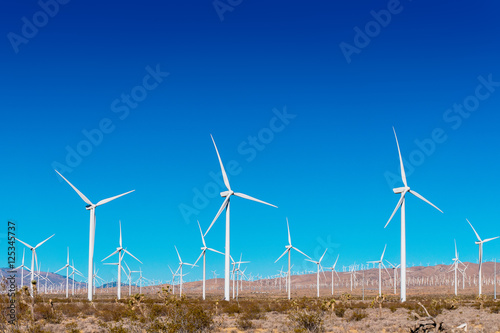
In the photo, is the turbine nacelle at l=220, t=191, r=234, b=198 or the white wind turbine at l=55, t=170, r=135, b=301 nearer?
the white wind turbine at l=55, t=170, r=135, b=301

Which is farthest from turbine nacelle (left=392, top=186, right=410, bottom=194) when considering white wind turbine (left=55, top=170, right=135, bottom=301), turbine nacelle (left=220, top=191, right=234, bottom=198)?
white wind turbine (left=55, top=170, right=135, bottom=301)

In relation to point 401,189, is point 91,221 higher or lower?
lower

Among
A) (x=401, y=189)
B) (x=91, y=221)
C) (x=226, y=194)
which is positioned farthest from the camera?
(x=401, y=189)

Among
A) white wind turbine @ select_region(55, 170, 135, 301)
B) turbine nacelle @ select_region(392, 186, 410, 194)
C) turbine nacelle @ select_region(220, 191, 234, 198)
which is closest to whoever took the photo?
white wind turbine @ select_region(55, 170, 135, 301)

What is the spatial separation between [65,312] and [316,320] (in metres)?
20.5

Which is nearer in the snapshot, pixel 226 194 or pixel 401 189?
pixel 226 194

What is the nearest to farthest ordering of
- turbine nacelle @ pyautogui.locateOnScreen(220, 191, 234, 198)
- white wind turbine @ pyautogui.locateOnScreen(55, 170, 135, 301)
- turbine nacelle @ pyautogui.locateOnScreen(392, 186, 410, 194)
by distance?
white wind turbine @ pyautogui.locateOnScreen(55, 170, 135, 301) → turbine nacelle @ pyautogui.locateOnScreen(220, 191, 234, 198) → turbine nacelle @ pyautogui.locateOnScreen(392, 186, 410, 194)

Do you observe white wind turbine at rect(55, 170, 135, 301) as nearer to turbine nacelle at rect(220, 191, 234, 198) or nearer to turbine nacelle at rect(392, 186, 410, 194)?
turbine nacelle at rect(220, 191, 234, 198)

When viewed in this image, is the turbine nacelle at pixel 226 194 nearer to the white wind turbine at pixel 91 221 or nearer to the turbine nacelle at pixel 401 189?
the white wind turbine at pixel 91 221

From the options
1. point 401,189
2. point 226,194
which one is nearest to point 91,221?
point 226,194

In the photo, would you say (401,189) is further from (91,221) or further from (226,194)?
(91,221)

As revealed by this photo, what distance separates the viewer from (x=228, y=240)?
51.9 metres

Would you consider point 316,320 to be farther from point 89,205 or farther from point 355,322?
point 89,205

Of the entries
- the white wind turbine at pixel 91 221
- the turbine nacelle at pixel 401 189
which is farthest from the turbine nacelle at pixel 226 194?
the turbine nacelle at pixel 401 189
